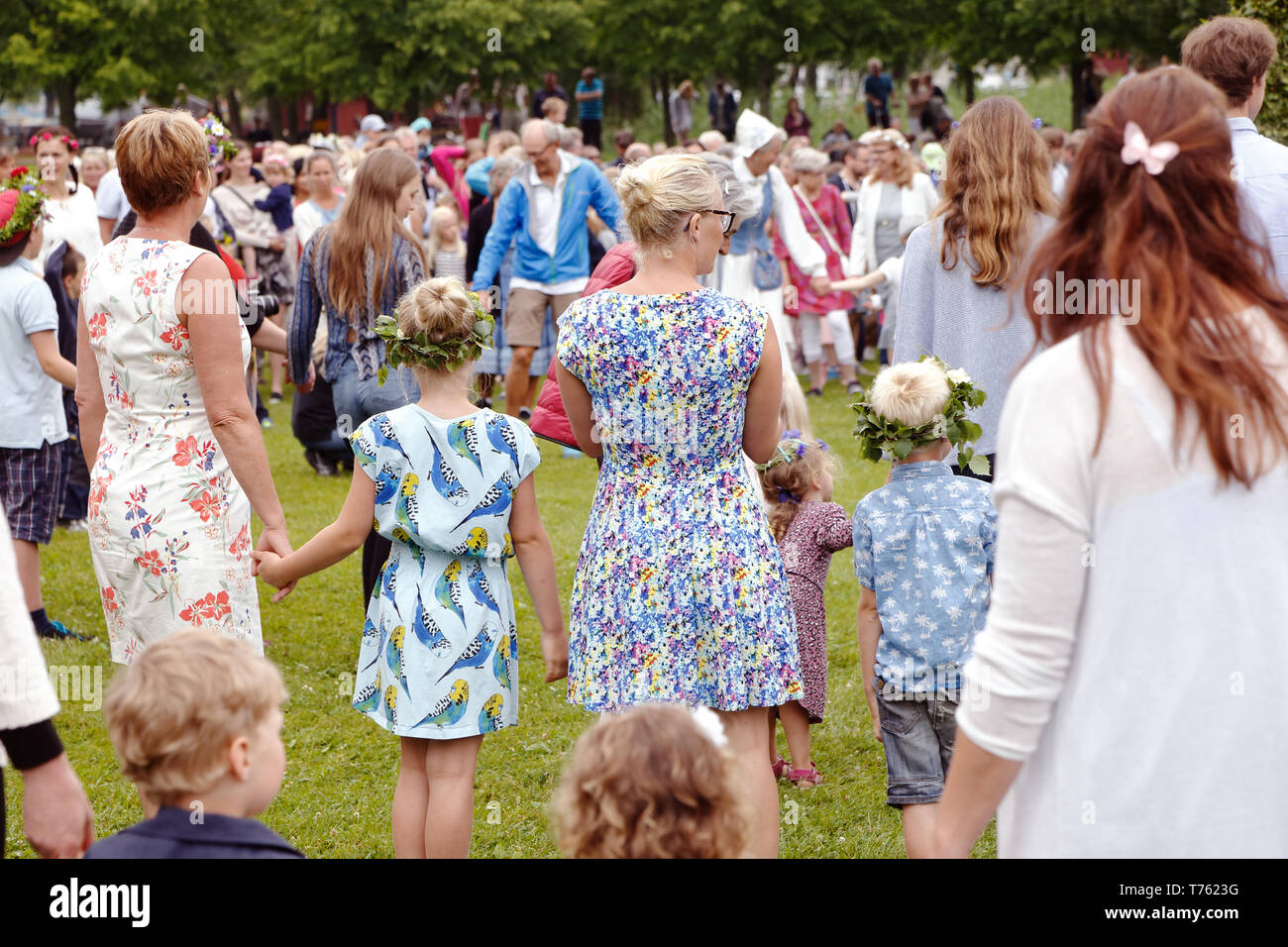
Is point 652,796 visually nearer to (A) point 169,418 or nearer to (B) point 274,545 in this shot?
(B) point 274,545

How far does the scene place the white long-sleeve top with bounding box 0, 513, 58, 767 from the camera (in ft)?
8.41

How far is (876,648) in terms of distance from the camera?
405cm

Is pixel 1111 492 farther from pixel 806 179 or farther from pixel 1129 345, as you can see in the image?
pixel 806 179

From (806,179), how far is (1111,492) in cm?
1184

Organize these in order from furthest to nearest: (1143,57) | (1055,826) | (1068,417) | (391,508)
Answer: (1143,57) < (391,508) < (1055,826) < (1068,417)

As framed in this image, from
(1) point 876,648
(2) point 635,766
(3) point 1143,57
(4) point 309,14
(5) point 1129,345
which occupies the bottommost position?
(1) point 876,648

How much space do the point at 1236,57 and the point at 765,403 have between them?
1.91 meters

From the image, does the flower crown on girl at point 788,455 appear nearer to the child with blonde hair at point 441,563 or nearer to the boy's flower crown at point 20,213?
the child with blonde hair at point 441,563

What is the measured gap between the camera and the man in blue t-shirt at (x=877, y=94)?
101 feet

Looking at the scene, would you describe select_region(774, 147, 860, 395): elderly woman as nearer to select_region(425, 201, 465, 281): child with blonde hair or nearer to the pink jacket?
select_region(425, 201, 465, 281): child with blonde hair

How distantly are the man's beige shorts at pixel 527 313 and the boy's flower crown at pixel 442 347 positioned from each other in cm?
640

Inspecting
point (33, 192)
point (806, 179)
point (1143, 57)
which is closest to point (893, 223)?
point (806, 179)

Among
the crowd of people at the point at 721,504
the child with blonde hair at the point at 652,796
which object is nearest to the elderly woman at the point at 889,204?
the crowd of people at the point at 721,504

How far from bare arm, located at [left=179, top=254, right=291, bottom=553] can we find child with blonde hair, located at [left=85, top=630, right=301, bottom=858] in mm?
1404
